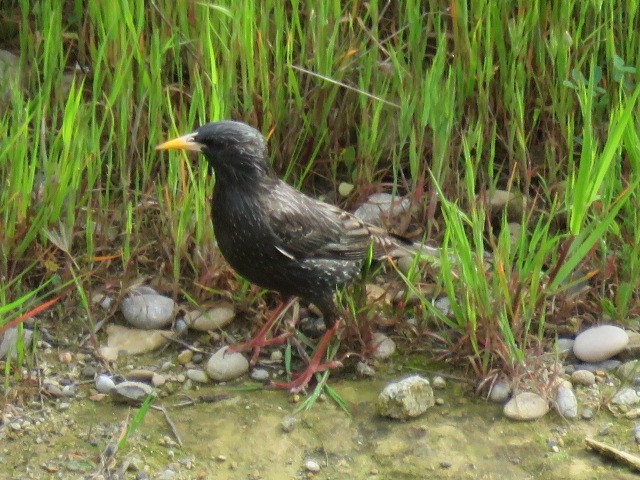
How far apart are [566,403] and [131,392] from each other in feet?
5.01

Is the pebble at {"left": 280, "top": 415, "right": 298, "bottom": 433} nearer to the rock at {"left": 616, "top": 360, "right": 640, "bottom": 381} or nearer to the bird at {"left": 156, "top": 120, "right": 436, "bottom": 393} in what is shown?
the bird at {"left": 156, "top": 120, "right": 436, "bottom": 393}

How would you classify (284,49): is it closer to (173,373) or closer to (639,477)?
(173,373)

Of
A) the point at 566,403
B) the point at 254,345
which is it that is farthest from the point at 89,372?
the point at 566,403

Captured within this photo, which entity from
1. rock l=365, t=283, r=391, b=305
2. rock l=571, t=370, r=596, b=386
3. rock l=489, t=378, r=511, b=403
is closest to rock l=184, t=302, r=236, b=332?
rock l=365, t=283, r=391, b=305

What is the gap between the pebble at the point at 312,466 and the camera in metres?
3.85

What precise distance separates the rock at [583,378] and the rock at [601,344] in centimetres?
9

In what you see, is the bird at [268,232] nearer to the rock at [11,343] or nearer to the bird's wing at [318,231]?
the bird's wing at [318,231]

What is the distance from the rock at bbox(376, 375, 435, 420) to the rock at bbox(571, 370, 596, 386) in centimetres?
56

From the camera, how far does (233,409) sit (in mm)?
4199

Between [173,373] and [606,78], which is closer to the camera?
[173,373]

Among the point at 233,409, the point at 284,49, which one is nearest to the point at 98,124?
the point at 284,49

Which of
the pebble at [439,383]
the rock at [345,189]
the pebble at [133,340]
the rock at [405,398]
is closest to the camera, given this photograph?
the rock at [405,398]

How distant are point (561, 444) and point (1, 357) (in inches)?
79.5

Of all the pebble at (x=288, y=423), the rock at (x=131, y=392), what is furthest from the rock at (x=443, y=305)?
the rock at (x=131, y=392)
